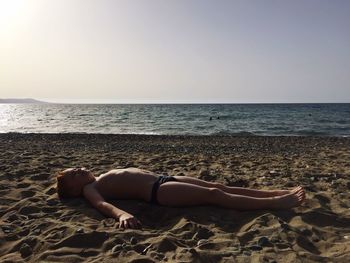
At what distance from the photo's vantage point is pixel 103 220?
430 centimetres

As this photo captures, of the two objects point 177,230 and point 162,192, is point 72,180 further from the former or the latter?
point 177,230

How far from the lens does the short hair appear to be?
5.06 metres

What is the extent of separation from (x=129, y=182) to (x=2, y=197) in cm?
Answer: 202

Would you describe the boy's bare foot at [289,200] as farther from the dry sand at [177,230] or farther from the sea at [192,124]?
the sea at [192,124]

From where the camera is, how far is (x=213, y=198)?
15.2ft

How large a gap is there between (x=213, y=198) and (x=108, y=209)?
1.38 m

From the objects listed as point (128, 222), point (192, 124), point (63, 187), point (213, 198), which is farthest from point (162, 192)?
point (192, 124)

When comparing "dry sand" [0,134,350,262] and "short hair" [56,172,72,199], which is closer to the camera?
"dry sand" [0,134,350,262]

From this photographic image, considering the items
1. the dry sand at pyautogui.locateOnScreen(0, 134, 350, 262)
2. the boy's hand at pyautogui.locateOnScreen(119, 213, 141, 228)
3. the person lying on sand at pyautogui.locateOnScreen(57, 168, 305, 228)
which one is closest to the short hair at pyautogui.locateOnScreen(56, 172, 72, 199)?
the person lying on sand at pyautogui.locateOnScreen(57, 168, 305, 228)

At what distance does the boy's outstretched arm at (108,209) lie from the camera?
405 centimetres

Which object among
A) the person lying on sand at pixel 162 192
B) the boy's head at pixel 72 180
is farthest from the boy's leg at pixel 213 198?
the boy's head at pixel 72 180

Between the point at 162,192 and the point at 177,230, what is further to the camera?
the point at 162,192

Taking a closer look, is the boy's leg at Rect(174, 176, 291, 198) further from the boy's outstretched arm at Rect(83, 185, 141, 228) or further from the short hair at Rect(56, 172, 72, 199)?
the short hair at Rect(56, 172, 72, 199)

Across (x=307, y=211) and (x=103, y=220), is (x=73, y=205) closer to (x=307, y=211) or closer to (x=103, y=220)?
(x=103, y=220)
